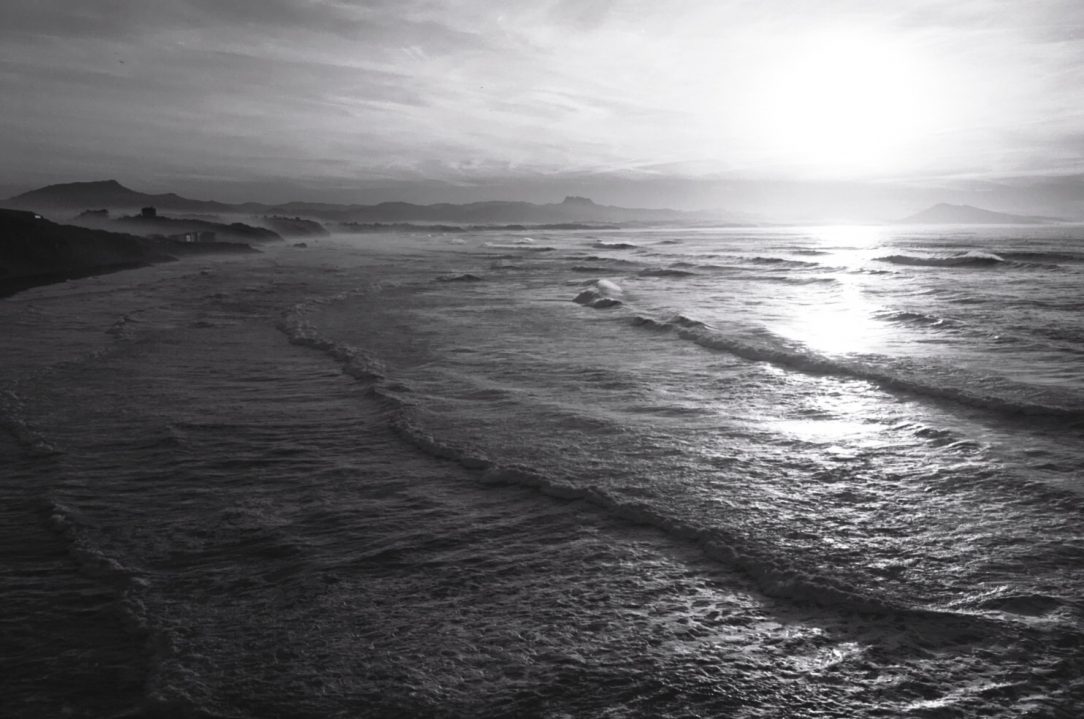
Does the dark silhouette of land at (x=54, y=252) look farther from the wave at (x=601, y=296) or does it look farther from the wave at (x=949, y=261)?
the wave at (x=949, y=261)

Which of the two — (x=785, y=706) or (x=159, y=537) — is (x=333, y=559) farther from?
(x=785, y=706)

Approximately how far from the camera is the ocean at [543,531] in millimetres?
3391

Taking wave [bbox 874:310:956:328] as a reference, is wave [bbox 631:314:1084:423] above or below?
below

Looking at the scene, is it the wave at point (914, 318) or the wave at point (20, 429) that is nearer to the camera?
the wave at point (20, 429)

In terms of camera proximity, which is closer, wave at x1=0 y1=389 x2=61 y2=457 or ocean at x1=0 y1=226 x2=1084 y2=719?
ocean at x1=0 y1=226 x2=1084 y2=719

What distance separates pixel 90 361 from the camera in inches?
432

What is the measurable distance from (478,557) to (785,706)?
2.14 meters

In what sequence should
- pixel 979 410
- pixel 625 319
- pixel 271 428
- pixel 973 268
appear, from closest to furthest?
1. pixel 271 428
2. pixel 979 410
3. pixel 625 319
4. pixel 973 268

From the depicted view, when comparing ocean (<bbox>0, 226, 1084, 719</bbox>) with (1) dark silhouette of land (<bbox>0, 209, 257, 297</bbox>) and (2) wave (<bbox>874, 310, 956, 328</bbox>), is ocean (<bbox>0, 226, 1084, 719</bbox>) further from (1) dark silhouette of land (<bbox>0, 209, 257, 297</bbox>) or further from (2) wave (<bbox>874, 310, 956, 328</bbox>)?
(1) dark silhouette of land (<bbox>0, 209, 257, 297</bbox>)

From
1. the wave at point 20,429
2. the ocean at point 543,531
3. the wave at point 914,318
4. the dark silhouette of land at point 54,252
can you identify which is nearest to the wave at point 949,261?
the wave at point 914,318

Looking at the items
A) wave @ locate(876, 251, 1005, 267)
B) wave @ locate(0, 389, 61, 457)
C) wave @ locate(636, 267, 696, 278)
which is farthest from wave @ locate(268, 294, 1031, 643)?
wave @ locate(876, 251, 1005, 267)

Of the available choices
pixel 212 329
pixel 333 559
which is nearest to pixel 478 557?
pixel 333 559

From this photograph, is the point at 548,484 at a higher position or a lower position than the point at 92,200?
lower

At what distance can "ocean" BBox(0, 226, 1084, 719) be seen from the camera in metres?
3.39
